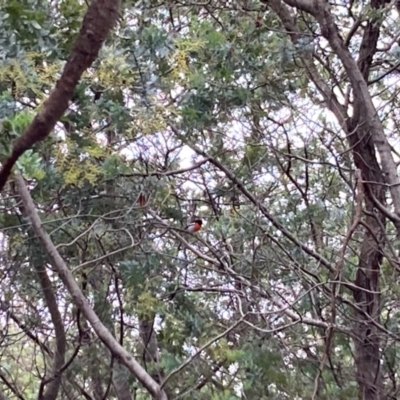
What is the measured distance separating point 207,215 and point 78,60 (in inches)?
75.9

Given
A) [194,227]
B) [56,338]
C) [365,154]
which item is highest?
[365,154]

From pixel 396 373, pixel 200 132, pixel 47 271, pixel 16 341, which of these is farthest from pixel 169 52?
pixel 396 373

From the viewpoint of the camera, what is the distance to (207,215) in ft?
9.56

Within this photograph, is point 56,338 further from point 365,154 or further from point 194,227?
point 365,154

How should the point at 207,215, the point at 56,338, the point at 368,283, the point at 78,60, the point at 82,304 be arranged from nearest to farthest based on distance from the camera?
the point at 78,60 → the point at 82,304 → the point at 56,338 → the point at 368,283 → the point at 207,215

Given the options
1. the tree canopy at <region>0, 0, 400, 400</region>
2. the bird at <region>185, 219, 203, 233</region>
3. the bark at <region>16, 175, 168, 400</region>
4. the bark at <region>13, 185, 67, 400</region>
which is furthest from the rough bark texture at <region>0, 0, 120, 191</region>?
the bird at <region>185, 219, 203, 233</region>

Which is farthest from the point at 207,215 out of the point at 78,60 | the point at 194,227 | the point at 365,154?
the point at 78,60

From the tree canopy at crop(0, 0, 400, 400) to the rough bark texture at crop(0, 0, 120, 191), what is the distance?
756 mm

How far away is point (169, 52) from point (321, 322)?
1108 mm

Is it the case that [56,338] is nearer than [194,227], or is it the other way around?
[56,338]

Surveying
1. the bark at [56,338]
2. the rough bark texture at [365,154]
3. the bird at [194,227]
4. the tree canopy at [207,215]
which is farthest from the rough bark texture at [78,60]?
the rough bark texture at [365,154]

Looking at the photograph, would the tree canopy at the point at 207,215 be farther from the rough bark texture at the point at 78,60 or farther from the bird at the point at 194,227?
the rough bark texture at the point at 78,60

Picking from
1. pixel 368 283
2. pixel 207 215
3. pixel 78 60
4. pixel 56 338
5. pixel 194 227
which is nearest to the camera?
pixel 78 60

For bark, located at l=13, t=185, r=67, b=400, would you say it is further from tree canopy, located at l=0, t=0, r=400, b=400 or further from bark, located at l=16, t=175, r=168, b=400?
bark, located at l=16, t=175, r=168, b=400
